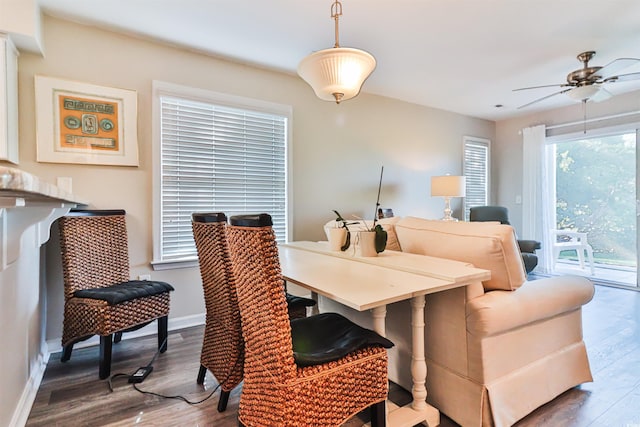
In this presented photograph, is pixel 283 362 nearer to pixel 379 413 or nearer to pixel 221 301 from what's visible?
pixel 379 413

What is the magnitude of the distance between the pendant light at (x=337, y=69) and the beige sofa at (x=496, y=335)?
101 cm

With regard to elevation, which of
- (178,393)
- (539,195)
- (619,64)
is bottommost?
(178,393)

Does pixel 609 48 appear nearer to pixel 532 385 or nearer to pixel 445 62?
pixel 445 62

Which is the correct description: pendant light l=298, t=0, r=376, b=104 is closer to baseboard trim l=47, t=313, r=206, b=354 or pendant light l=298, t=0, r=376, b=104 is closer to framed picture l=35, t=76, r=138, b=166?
framed picture l=35, t=76, r=138, b=166

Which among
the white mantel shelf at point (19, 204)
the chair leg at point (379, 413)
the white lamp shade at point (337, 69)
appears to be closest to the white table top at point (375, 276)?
the chair leg at point (379, 413)

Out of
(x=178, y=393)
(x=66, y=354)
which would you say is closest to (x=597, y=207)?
(x=178, y=393)

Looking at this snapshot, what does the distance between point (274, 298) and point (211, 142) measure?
2.38m

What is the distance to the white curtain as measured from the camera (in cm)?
491

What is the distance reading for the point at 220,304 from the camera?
1710 mm

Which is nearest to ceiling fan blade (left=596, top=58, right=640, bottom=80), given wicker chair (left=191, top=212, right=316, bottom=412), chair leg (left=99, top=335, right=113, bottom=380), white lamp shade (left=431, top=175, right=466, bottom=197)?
white lamp shade (left=431, top=175, right=466, bottom=197)

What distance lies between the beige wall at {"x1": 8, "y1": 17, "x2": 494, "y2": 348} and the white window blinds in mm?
149

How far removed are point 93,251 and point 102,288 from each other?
278 millimetres

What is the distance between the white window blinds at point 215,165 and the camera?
2885mm

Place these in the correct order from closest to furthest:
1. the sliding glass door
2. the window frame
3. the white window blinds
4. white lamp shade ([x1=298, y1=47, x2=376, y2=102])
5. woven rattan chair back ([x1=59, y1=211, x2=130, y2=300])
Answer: white lamp shade ([x1=298, y1=47, x2=376, y2=102])
woven rattan chair back ([x1=59, y1=211, x2=130, y2=300])
the window frame
the white window blinds
the sliding glass door
